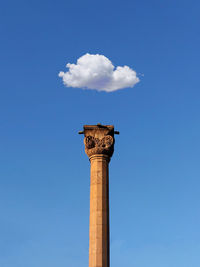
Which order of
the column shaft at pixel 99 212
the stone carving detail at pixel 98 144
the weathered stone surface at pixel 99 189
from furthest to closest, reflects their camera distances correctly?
the stone carving detail at pixel 98 144 < the weathered stone surface at pixel 99 189 < the column shaft at pixel 99 212

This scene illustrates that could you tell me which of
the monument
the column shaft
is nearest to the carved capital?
the monument

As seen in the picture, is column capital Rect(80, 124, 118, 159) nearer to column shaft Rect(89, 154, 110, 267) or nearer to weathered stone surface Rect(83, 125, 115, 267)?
weathered stone surface Rect(83, 125, 115, 267)

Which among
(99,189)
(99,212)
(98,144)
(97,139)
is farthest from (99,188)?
(97,139)

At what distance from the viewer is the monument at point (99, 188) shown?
2888 cm

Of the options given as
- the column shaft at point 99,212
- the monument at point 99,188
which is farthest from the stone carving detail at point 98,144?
the column shaft at point 99,212

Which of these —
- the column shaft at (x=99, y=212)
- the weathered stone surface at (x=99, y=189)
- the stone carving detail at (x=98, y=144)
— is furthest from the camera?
the stone carving detail at (x=98, y=144)

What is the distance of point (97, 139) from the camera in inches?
1241

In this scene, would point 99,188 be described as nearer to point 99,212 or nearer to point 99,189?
point 99,189

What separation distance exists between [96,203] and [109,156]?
Result: 3.65 metres

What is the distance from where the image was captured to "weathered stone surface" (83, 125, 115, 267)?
94.7 feet

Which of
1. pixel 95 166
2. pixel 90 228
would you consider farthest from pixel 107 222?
pixel 95 166

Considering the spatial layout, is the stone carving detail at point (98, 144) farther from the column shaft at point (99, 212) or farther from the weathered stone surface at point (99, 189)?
the column shaft at point (99, 212)

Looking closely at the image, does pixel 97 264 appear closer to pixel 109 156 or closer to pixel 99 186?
pixel 99 186

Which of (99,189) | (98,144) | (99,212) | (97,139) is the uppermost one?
(97,139)
